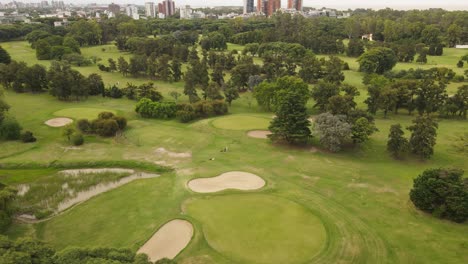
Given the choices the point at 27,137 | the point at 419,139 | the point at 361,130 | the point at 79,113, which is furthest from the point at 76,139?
the point at 419,139

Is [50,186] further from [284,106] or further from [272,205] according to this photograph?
[284,106]

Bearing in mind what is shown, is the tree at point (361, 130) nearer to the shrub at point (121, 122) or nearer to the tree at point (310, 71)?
the shrub at point (121, 122)

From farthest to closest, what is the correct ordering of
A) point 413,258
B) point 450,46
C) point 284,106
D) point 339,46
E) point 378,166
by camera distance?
point 450,46, point 339,46, point 284,106, point 378,166, point 413,258

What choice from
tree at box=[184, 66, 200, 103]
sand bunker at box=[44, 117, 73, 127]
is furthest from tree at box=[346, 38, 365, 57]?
sand bunker at box=[44, 117, 73, 127]

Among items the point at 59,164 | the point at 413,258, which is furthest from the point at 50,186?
the point at 413,258

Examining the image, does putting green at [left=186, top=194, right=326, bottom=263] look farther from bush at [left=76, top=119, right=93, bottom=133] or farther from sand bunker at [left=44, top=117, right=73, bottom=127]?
sand bunker at [left=44, top=117, right=73, bottom=127]

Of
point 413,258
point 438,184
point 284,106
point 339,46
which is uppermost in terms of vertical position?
point 339,46
